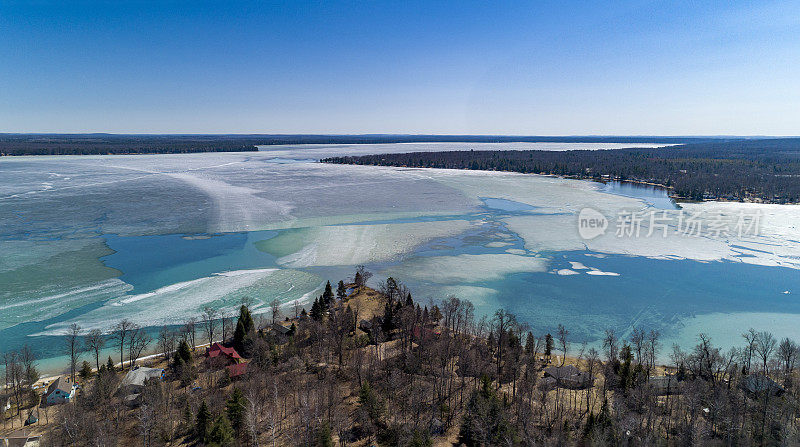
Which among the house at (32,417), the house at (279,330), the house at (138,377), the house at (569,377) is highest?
the house at (279,330)

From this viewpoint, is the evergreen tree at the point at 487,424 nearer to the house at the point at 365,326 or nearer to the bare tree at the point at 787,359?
the house at the point at 365,326

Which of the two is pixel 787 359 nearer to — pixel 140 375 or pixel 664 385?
pixel 664 385

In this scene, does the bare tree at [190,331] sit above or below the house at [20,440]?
above

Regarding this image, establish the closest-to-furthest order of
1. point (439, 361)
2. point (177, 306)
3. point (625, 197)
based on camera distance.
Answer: point (439, 361) → point (177, 306) → point (625, 197)

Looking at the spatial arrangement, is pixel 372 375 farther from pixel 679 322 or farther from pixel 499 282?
pixel 679 322

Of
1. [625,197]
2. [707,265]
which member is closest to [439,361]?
[707,265]

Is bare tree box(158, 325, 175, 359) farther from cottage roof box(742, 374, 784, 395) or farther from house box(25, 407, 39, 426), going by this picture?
cottage roof box(742, 374, 784, 395)

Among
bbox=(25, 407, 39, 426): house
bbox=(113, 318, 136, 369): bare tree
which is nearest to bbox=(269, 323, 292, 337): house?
bbox=(113, 318, 136, 369): bare tree

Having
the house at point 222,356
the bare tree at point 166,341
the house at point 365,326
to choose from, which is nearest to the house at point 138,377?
the bare tree at point 166,341
